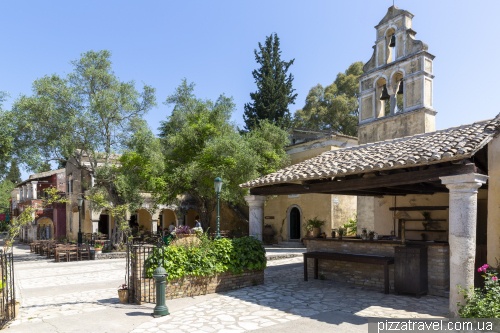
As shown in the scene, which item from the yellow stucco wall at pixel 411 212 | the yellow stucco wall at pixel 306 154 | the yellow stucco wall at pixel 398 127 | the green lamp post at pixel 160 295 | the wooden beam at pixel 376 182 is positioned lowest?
the green lamp post at pixel 160 295

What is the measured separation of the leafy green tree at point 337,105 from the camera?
2825cm

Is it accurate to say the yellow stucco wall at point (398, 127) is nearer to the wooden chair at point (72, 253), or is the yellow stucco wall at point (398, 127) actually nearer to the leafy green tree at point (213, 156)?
the leafy green tree at point (213, 156)

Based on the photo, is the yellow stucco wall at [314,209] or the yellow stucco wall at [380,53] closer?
the yellow stucco wall at [380,53]

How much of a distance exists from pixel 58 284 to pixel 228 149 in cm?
1028

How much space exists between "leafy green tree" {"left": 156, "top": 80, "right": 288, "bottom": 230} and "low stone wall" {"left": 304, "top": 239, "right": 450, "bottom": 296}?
8.42 m

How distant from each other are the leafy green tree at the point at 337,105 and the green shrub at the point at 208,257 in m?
21.0

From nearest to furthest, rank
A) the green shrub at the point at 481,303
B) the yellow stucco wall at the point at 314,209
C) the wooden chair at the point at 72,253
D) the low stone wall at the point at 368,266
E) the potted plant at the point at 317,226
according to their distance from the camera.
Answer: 1. the green shrub at the point at 481,303
2. the low stone wall at the point at 368,266
3. the wooden chair at the point at 72,253
4. the yellow stucco wall at the point at 314,209
5. the potted plant at the point at 317,226

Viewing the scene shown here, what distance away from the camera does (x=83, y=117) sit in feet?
59.3

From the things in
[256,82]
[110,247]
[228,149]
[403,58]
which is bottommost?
[110,247]

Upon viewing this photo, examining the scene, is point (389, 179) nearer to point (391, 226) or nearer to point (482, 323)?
point (482, 323)

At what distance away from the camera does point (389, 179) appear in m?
7.18

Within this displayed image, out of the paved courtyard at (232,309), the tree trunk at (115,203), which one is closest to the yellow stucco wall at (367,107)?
the paved courtyard at (232,309)

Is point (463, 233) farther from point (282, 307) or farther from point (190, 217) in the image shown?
point (190, 217)

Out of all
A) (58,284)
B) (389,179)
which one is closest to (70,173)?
(58,284)
